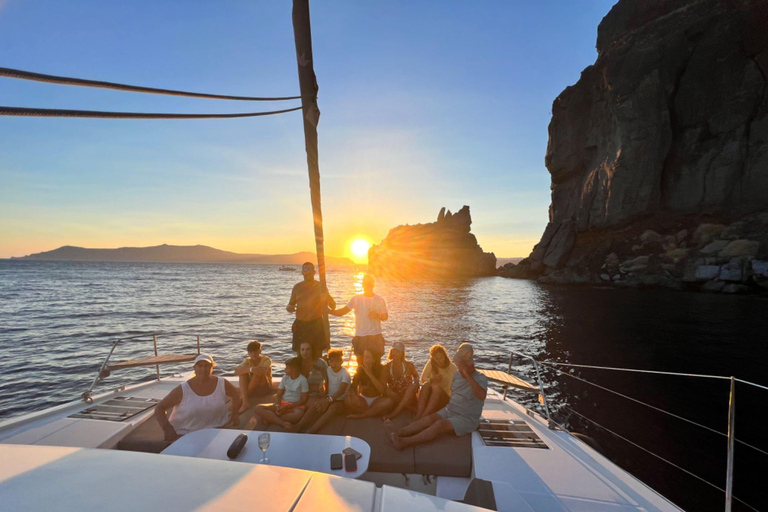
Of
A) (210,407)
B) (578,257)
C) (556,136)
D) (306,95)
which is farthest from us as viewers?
(556,136)

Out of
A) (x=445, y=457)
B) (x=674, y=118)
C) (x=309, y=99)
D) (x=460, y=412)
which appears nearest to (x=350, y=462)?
(x=445, y=457)

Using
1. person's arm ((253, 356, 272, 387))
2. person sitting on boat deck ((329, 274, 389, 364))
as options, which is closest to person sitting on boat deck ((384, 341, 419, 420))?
person sitting on boat deck ((329, 274, 389, 364))

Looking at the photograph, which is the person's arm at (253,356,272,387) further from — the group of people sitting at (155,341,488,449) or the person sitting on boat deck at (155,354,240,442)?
the person sitting on boat deck at (155,354,240,442)

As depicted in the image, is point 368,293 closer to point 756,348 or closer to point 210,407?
point 210,407

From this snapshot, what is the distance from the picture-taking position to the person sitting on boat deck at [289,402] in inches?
185

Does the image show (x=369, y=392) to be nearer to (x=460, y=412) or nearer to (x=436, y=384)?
(x=436, y=384)

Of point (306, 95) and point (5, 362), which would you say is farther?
point (5, 362)

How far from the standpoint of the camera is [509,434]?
14.6 ft

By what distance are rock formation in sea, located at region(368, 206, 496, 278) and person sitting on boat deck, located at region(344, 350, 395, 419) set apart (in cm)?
7971

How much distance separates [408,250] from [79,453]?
308 ft

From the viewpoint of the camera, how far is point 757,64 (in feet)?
139

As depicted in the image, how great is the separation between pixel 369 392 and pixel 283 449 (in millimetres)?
2232

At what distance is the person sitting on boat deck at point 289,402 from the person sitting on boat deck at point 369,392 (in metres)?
0.69

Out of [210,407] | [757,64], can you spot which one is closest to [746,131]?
[757,64]
